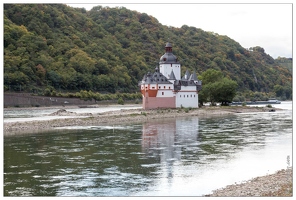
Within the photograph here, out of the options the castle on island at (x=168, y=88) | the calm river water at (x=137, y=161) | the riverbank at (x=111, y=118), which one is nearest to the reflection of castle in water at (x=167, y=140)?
the calm river water at (x=137, y=161)

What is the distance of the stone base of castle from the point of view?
73375 mm

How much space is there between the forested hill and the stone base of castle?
36151 millimetres

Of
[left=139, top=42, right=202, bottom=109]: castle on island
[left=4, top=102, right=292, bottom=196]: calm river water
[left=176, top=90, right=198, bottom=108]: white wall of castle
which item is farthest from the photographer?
[left=176, top=90, right=198, bottom=108]: white wall of castle

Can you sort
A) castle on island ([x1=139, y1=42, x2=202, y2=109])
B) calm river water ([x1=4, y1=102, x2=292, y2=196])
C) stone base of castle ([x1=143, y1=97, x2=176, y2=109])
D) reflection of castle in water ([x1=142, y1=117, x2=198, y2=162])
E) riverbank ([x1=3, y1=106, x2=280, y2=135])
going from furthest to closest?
1. castle on island ([x1=139, y1=42, x2=202, y2=109])
2. stone base of castle ([x1=143, y1=97, x2=176, y2=109])
3. riverbank ([x1=3, y1=106, x2=280, y2=135])
4. reflection of castle in water ([x1=142, y1=117, x2=198, y2=162])
5. calm river water ([x1=4, y1=102, x2=292, y2=196])

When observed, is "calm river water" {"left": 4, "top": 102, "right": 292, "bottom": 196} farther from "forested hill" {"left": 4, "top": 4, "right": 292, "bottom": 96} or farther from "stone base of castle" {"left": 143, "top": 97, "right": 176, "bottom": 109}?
"forested hill" {"left": 4, "top": 4, "right": 292, "bottom": 96}

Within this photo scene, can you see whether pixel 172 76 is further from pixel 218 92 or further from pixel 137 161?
pixel 137 161

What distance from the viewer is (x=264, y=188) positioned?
19.1 m

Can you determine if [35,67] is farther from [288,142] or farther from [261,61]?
[261,61]

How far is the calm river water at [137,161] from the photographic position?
2081 cm

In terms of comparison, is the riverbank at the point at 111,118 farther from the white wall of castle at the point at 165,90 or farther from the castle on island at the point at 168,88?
the white wall of castle at the point at 165,90

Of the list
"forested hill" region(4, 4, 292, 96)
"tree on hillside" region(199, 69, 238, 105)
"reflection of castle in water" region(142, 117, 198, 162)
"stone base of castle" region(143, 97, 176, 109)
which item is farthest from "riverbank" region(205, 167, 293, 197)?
"forested hill" region(4, 4, 292, 96)

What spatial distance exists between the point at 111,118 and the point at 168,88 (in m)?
19.5

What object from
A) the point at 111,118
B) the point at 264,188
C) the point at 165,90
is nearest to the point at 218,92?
the point at 165,90

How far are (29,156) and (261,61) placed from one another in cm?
Result: 17468
